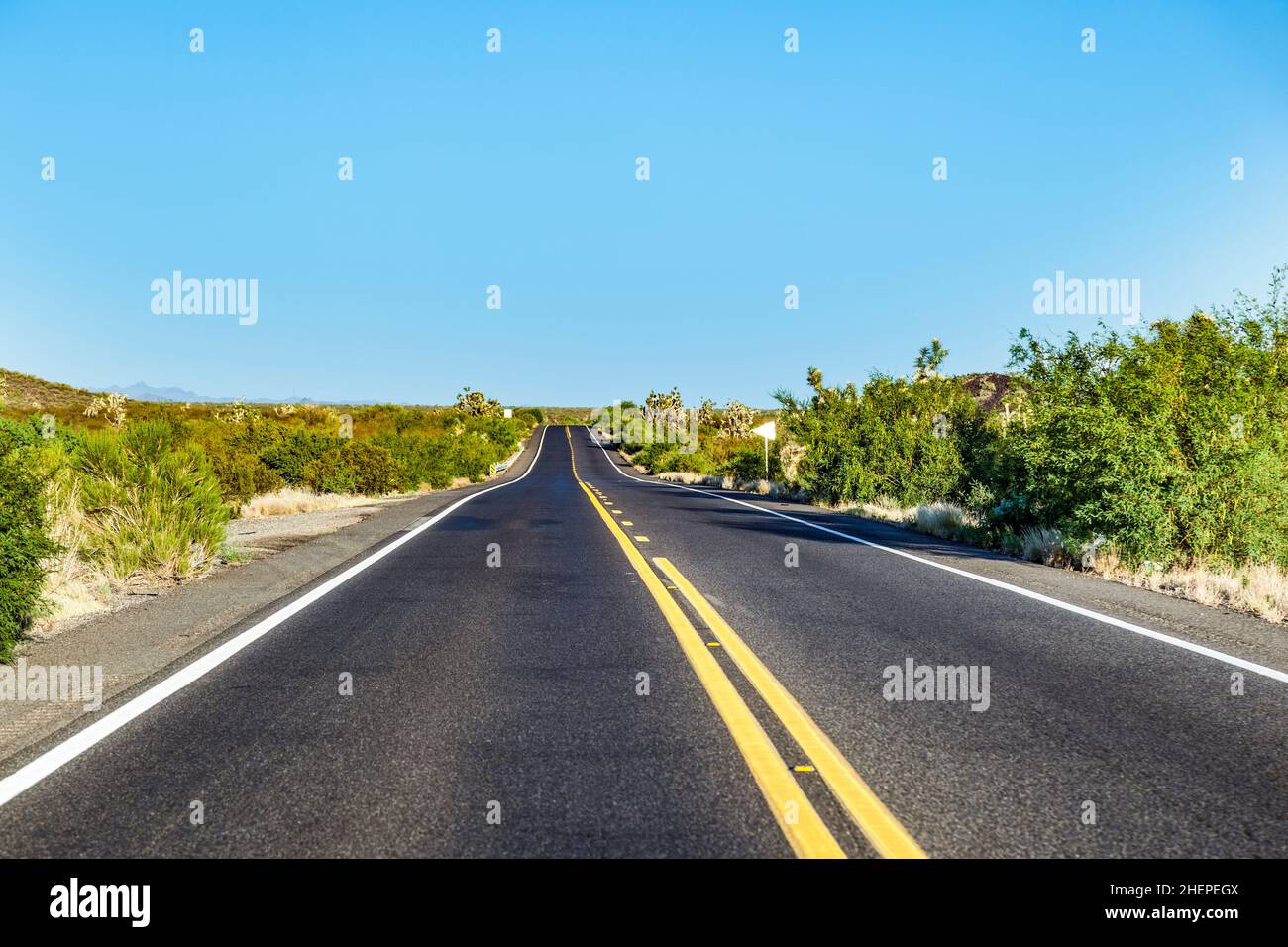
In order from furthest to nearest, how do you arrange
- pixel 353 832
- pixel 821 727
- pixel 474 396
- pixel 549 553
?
pixel 474 396 → pixel 549 553 → pixel 821 727 → pixel 353 832

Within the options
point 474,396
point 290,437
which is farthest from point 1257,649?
point 474,396

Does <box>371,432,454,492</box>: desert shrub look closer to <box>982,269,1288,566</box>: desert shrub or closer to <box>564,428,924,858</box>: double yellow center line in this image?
<box>982,269,1288,566</box>: desert shrub

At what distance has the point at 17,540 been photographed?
6.54m

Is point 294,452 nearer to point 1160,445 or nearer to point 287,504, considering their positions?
point 287,504

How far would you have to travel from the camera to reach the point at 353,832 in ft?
11.7

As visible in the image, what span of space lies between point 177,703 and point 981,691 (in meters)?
4.80

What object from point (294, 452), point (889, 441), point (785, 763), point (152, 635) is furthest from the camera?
point (294, 452)

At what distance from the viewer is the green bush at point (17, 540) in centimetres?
638

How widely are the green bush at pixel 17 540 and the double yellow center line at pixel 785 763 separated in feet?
15.4

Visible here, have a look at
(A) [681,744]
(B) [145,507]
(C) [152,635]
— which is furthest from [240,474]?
(A) [681,744]

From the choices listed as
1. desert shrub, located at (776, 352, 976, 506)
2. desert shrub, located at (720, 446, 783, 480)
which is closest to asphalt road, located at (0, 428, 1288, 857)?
desert shrub, located at (776, 352, 976, 506)

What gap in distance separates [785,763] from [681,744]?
554 mm
